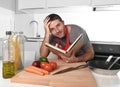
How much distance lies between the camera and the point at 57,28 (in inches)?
63.5

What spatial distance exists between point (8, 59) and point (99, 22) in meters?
2.04

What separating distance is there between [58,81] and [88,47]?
924 millimetres

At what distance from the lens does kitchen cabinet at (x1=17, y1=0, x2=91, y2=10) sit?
7.60ft

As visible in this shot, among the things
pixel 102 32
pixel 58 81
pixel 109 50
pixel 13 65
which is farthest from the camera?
pixel 102 32

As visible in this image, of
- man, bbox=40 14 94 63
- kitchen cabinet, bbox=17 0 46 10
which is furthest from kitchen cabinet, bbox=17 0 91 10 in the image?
man, bbox=40 14 94 63

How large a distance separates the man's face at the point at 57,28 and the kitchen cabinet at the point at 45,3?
803mm

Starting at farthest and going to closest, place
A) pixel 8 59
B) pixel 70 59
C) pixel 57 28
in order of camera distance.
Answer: pixel 57 28 → pixel 70 59 → pixel 8 59

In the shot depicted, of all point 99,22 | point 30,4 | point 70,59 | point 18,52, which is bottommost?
point 70,59

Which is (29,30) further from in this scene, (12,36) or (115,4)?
(12,36)

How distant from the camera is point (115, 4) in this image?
2193 mm

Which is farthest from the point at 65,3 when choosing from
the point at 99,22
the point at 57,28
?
the point at 57,28

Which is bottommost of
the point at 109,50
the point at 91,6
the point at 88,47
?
the point at 109,50


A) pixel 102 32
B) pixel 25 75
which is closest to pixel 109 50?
pixel 102 32

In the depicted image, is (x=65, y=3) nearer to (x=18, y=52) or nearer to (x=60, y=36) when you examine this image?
(x=60, y=36)
